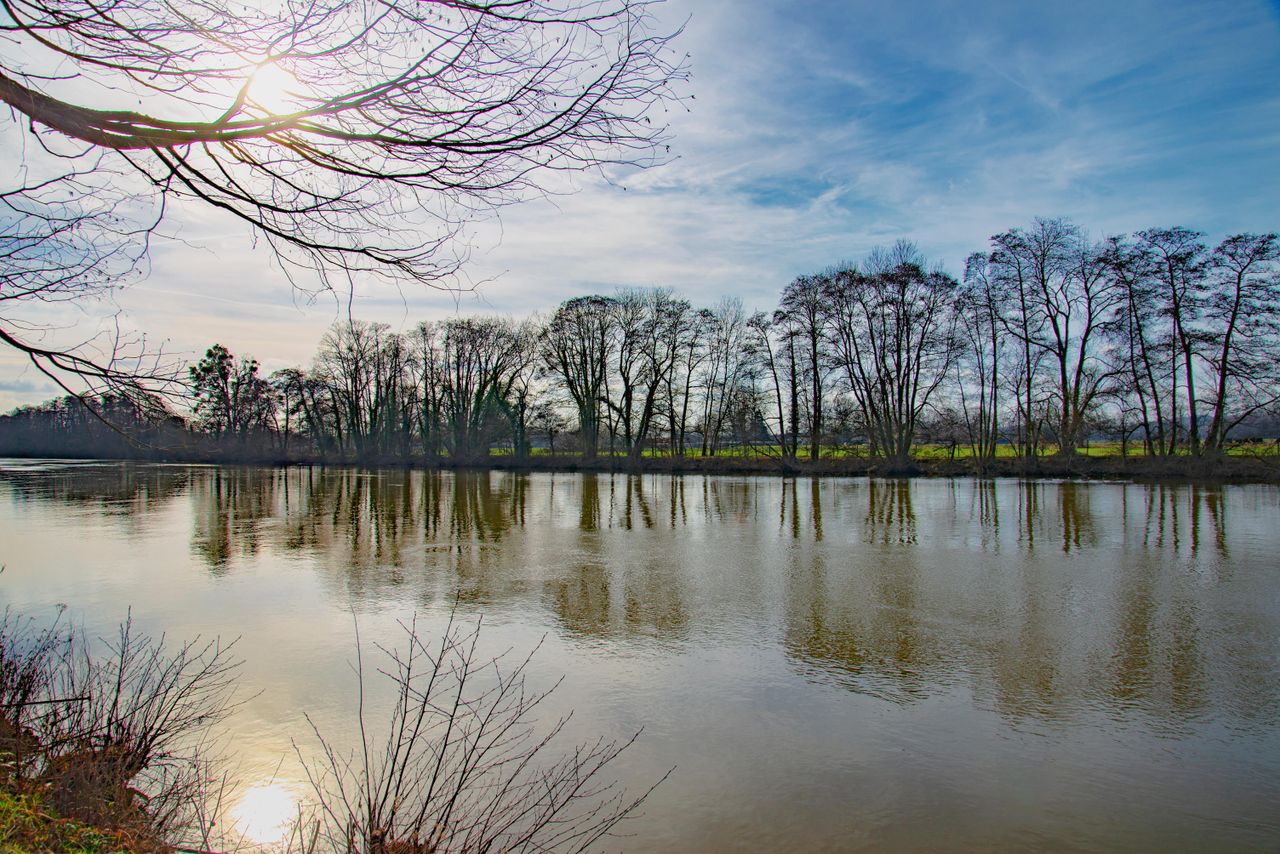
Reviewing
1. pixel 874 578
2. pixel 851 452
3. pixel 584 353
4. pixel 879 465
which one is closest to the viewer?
pixel 874 578

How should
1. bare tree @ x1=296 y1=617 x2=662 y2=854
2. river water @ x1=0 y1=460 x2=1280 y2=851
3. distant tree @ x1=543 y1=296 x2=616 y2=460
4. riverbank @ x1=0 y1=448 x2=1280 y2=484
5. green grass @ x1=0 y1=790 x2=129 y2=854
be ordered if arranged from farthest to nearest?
distant tree @ x1=543 y1=296 x2=616 y2=460 → riverbank @ x1=0 y1=448 x2=1280 y2=484 → river water @ x1=0 y1=460 x2=1280 y2=851 → bare tree @ x1=296 y1=617 x2=662 y2=854 → green grass @ x1=0 y1=790 x2=129 y2=854

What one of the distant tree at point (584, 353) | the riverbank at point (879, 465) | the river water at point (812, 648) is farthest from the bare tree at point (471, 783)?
the distant tree at point (584, 353)

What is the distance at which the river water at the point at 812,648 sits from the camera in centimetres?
402

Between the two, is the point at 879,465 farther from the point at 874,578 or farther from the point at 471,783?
the point at 471,783

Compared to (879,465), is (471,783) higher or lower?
lower

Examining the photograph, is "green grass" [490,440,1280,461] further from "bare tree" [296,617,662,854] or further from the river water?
"bare tree" [296,617,662,854]

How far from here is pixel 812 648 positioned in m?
6.83

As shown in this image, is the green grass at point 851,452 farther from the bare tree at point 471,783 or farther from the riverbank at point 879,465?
the bare tree at point 471,783

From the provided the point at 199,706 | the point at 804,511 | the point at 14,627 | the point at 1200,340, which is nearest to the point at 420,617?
the point at 199,706

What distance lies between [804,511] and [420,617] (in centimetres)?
1300

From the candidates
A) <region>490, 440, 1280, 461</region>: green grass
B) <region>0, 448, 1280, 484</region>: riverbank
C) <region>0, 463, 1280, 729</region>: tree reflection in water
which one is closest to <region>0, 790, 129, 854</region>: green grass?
<region>0, 463, 1280, 729</region>: tree reflection in water

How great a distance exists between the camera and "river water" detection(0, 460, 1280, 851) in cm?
402

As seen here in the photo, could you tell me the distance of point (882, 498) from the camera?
2281 centimetres

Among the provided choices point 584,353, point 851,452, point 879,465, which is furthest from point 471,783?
point 584,353
